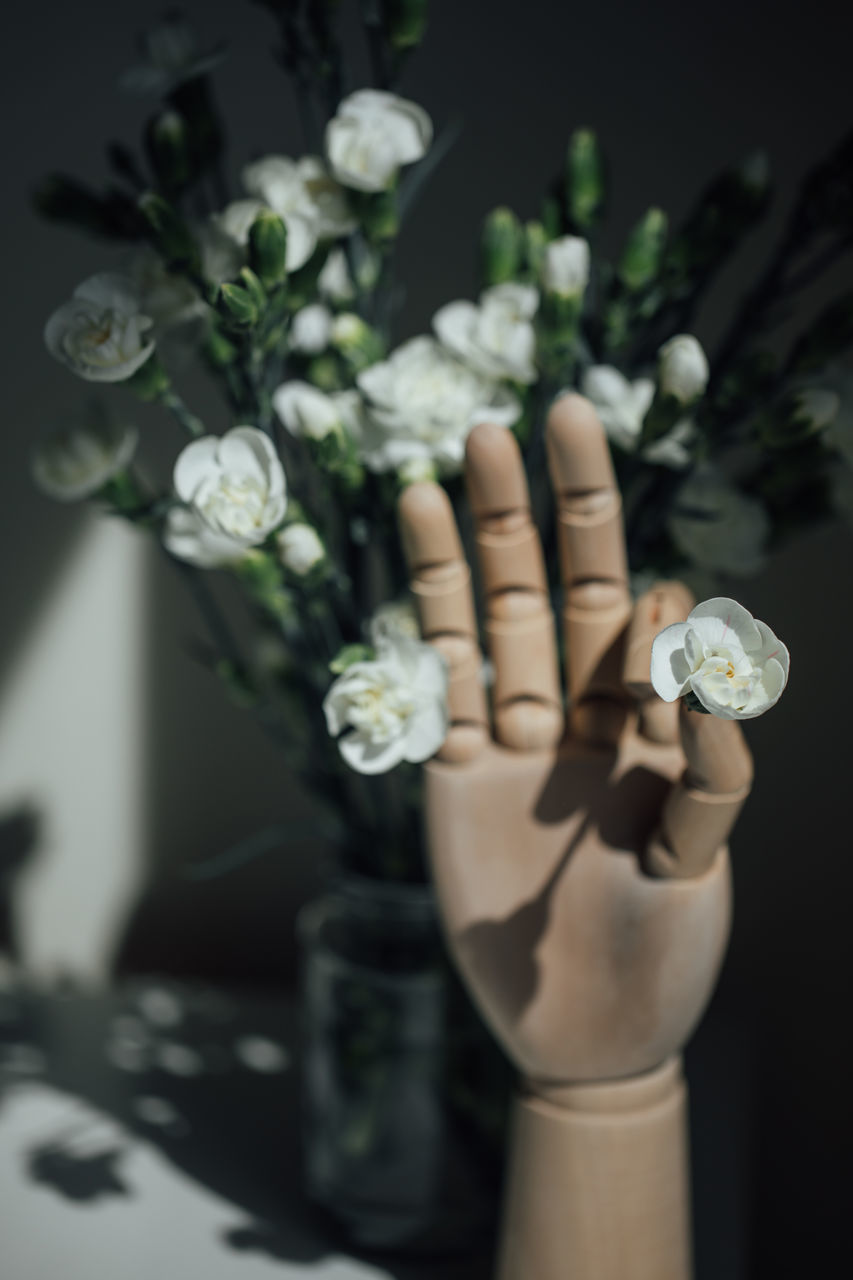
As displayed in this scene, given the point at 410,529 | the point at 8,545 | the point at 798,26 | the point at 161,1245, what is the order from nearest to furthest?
the point at 410,529 < the point at 161,1245 < the point at 798,26 < the point at 8,545

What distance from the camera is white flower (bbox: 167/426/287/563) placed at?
18.1 inches

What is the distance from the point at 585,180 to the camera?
0.53 m

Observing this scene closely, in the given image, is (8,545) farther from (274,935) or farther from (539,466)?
(539,466)

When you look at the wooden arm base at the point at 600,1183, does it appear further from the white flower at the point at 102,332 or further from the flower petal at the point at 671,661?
the white flower at the point at 102,332

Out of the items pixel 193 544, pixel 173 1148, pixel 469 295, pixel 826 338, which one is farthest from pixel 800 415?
pixel 173 1148

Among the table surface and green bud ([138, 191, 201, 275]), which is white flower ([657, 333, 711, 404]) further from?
the table surface

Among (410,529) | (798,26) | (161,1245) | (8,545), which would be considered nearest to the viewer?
A: (410,529)

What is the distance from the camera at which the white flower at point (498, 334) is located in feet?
1.70

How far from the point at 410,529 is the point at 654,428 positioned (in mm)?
116

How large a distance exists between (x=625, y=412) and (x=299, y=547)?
0.53 ft

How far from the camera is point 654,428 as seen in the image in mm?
494

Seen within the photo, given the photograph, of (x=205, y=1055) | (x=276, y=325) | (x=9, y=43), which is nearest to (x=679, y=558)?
(x=276, y=325)

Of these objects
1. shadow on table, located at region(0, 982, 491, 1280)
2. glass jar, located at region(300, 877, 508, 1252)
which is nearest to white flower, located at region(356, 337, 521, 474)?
glass jar, located at region(300, 877, 508, 1252)

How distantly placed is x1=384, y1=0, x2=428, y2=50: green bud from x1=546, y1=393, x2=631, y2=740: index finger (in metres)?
0.18
